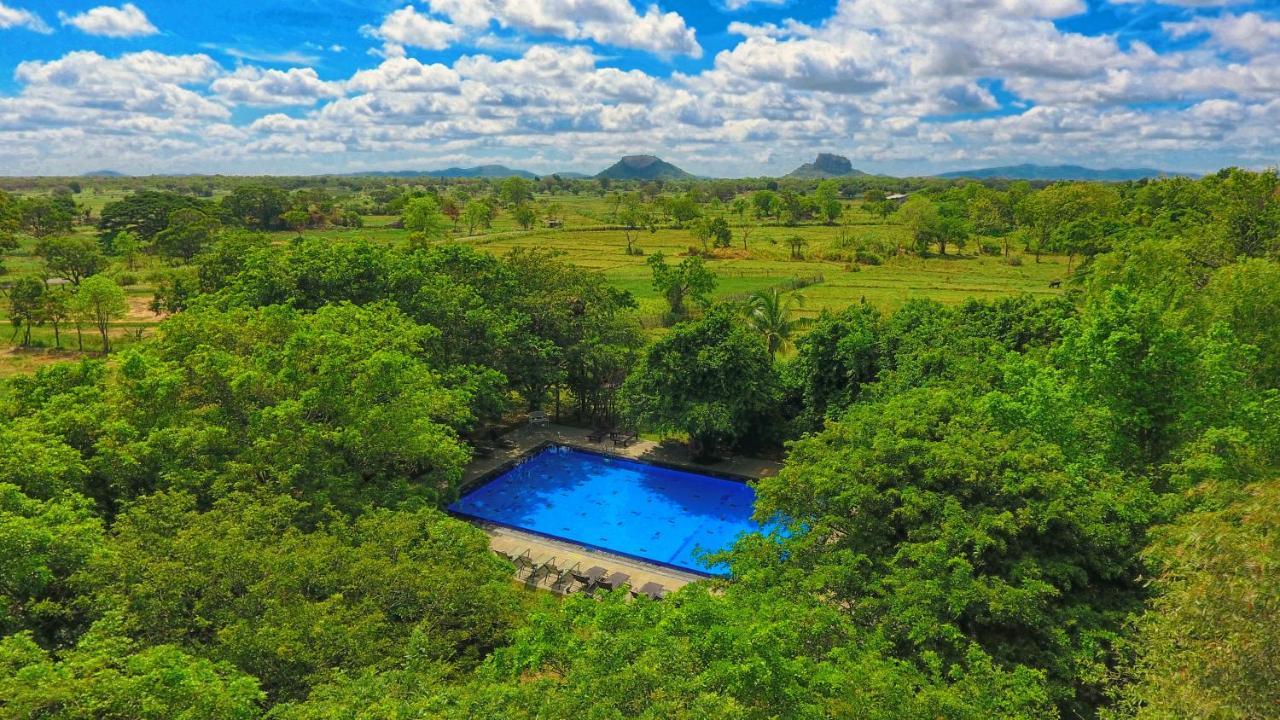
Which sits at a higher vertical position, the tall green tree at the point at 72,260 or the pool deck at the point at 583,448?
the tall green tree at the point at 72,260

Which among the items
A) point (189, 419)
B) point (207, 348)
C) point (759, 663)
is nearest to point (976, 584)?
point (759, 663)

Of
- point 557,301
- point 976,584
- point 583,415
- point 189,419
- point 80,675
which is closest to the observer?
point 80,675

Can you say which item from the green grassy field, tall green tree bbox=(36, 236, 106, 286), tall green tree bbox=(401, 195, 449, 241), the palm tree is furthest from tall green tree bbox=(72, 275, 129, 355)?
tall green tree bbox=(401, 195, 449, 241)

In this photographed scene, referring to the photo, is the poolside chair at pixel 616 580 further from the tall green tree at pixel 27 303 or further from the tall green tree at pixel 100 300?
the tall green tree at pixel 27 303

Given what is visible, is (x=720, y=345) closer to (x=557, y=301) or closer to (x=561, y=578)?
(x=557, y=301)

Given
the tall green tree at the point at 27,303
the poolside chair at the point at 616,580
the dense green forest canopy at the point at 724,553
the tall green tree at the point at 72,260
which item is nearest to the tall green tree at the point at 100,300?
the tall green tree at the point at 27,303

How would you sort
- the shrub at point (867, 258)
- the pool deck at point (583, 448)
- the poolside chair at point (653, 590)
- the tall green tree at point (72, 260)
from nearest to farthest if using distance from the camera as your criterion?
the poolside chair at point (653, 590) < the pool deck at point (583, 448) < the tall green tree at point (72, 260) < the shrub at point (867, 258)

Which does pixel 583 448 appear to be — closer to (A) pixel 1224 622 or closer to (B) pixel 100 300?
(A) pixel 1224 622
